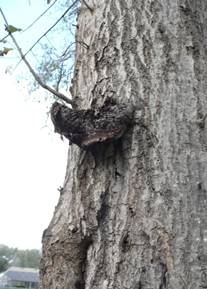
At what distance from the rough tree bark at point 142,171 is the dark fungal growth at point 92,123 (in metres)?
0.05

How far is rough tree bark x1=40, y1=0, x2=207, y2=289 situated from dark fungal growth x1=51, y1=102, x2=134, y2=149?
54mm

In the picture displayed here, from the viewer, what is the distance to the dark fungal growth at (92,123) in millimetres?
1548

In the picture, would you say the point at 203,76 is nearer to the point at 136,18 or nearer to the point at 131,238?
the point at 136,18

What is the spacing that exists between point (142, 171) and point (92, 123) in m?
0.22

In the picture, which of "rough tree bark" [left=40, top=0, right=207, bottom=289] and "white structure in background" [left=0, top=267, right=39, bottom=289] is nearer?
"rough tree bark" [left=40, top=0, right=207, bottom=289]

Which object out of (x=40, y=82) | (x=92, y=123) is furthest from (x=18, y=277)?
(x=92, y=123)

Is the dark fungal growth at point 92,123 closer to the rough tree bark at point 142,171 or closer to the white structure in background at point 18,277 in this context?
the rough tree bark at point 142,171

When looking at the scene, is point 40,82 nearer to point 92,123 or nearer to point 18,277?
point 92,123

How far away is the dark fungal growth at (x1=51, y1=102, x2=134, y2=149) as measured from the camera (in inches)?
→ 60.9

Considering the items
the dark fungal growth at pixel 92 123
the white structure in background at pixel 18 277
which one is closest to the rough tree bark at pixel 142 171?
the dark fungal growth at pixel 92 123

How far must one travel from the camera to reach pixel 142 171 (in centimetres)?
154

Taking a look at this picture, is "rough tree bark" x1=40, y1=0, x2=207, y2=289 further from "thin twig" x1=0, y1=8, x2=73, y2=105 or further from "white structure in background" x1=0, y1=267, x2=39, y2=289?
"white structure in background" x1=0, y1=267, x2=39, y2=289

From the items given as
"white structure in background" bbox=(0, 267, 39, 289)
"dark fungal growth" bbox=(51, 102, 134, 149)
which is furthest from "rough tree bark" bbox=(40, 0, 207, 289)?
"white structure in background" bbox=(0, 267, 39, 289)

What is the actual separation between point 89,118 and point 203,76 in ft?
1.46
